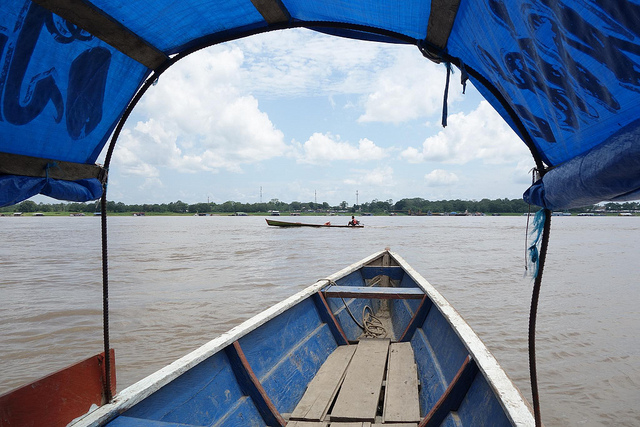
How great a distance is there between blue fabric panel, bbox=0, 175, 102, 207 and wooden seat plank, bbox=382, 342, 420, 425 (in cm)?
261

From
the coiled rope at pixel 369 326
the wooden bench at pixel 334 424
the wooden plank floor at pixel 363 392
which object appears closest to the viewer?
the wooden bench at pixel 334 424

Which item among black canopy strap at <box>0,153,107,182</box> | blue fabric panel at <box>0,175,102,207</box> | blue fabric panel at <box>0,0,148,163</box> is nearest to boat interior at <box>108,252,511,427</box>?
blue fabric panel at <box>0,175,102,207</box>

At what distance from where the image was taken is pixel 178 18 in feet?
7.30

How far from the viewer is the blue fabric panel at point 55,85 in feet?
6.24

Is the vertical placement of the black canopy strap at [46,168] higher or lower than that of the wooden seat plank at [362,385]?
higher

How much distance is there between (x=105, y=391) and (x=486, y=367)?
2.46 meters

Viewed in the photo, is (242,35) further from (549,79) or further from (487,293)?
(487,293)

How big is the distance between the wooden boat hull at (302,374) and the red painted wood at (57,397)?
404 mm

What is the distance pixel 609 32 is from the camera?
1048mm

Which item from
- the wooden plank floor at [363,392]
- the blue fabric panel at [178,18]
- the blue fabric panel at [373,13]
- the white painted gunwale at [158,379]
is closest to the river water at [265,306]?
the wooden plank floor at [363,392]

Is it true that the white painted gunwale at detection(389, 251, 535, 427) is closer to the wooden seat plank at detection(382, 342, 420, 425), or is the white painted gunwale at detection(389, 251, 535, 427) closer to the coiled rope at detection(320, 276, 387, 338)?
the wooden seat plank at detection(382, 342, 420, 425)

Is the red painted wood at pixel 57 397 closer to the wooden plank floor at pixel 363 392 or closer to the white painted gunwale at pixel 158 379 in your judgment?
the white painted gunwale at pixel 158 379

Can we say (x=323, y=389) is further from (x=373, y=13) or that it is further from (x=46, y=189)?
(x=373, y=13)

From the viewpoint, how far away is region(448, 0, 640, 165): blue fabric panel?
1.07m
